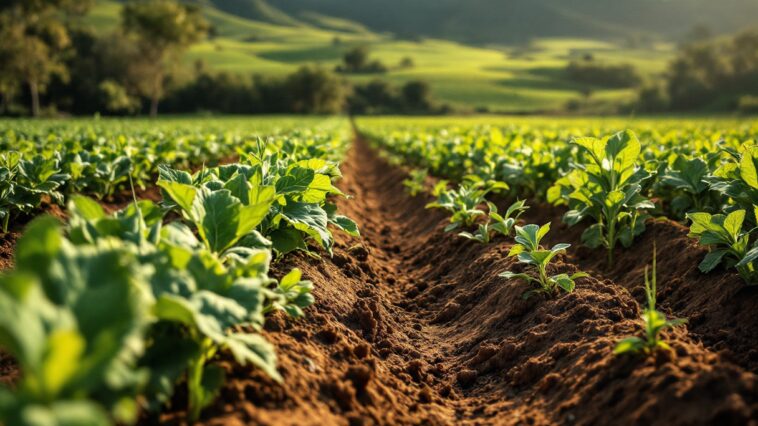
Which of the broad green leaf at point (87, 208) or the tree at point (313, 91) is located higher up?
the broad green leaf at point (87, 208)

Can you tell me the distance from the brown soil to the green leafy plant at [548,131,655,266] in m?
0.25

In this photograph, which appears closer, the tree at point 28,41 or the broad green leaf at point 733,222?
the broad green leaf at point 733,222

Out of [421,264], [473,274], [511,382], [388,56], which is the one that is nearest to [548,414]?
[511,382]

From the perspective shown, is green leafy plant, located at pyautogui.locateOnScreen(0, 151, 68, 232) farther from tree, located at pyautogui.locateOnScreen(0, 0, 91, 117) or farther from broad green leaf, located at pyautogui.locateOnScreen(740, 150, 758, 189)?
tree, located at pyautogui.locateOnScreen(0, 0, 91, 117)

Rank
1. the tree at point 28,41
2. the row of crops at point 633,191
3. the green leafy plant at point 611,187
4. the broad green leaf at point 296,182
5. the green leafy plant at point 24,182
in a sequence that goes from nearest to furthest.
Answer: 1. the broad green leaf at point 296,182
2. the row of crops at point 633,191
3. the green leafy plant at point 611,187
4. the green leafy plant at point 24,182
5. the tree at point 28,41

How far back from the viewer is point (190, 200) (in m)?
2.74

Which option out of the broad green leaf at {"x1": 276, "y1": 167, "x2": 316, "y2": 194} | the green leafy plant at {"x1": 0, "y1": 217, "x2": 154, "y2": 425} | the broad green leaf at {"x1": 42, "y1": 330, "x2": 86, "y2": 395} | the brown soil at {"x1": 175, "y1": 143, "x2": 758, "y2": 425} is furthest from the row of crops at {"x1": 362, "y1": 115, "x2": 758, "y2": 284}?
the broad green leaf at {"x1": 42, "y1": 330, "x2": 86, "y2": 395}

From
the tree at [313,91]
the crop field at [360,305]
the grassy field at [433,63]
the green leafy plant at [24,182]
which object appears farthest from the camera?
the grassy field at [433,63]

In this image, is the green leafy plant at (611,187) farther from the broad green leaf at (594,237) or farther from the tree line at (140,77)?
the tree line at (140,77)

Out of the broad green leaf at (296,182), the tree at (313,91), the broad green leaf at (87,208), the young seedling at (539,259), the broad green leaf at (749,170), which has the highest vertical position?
the broad green leaf at (749,170)

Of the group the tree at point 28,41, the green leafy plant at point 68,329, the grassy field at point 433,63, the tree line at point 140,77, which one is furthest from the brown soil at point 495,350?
the grassy field at point 433,63

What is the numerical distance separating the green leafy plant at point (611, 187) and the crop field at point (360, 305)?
0.07 ft

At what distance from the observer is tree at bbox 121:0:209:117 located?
5091 centimetres

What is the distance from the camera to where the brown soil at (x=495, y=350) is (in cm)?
246
